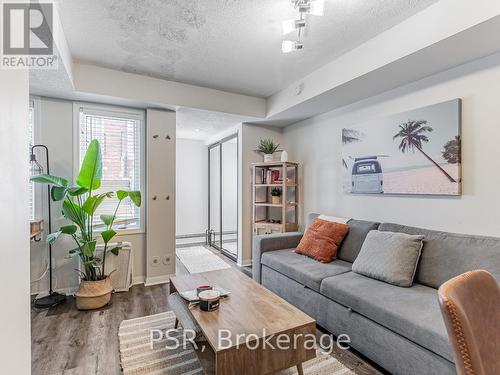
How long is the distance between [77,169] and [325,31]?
3000 millimetres

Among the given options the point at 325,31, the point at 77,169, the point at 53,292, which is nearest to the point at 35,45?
the point at 77,169

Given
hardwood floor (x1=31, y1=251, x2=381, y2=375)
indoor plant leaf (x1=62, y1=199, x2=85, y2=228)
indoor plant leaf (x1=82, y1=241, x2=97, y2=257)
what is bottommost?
hardwood floor (x1=31, y1=251, x2=381, y2=375)

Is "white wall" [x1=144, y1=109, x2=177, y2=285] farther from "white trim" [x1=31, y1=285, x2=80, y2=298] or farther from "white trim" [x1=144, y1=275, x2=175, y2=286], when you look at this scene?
"white trim" [x1=31, y1=285, x2=80, y2=298]

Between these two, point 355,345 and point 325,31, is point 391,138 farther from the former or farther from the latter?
point 355,345

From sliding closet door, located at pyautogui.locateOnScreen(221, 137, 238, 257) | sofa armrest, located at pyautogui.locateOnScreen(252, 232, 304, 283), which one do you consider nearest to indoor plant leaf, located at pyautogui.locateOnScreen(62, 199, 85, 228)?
sofa armrest, located at pyautogui.locateOnScreen(252, 232, 304, 283)

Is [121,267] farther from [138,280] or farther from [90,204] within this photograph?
[90,204]

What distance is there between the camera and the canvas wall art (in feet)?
7.26

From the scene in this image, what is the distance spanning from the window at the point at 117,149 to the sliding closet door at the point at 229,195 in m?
1.76

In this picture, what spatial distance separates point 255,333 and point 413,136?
2221 millimetres

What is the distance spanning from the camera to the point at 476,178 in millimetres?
2084

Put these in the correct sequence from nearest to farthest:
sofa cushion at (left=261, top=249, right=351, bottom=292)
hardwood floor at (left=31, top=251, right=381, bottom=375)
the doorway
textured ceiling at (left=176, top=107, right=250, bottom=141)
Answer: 1. hardwood floor at (left=31, top=251, right=381, bottom=375)
2. sofa cushion at (left=261, top=249, right=351, bottom=292)
3. textured ceiling at (left=176, top=107, right=250, bottom=141)
4. the doorway

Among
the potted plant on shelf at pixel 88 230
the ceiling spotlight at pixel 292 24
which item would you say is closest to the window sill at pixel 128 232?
the potted plant on shelf at pixel 88 230

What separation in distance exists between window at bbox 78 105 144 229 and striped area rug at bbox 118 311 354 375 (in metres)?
1.53

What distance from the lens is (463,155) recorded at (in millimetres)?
2158
